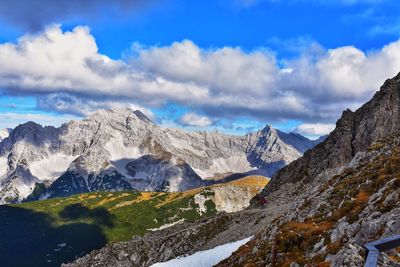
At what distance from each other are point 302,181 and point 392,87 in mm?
52130

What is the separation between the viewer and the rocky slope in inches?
1166

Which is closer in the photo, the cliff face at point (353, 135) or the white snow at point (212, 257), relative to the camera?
the white snow at point (212, 257)

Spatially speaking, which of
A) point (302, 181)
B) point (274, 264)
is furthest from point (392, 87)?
point (274, 264)

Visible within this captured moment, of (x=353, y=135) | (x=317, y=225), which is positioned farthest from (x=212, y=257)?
(x=353, y=135)

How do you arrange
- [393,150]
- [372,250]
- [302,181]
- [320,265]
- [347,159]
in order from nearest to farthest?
[372,250]
[320,265]
[393,150]
[302,181]
[347,159]

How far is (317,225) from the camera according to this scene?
127ft

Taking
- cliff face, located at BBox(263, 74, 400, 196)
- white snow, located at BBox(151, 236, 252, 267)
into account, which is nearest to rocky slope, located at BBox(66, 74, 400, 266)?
cliff face, located at BBox(263, 74, 400, 196)

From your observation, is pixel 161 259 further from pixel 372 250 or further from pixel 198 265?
pixel 372 250

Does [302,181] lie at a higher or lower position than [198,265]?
higher

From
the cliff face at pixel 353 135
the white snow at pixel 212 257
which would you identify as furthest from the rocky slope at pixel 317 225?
the white snow at pixel 212 257

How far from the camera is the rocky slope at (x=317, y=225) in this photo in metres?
29.6

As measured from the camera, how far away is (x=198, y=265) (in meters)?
80.1

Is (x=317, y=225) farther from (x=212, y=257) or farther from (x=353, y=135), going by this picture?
(x=353, y=135)

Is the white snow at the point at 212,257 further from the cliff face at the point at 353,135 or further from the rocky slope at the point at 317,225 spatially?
the cliff face at the point at 353,135
